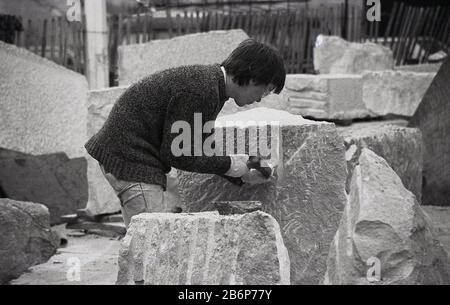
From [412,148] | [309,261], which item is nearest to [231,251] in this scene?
[309,261]

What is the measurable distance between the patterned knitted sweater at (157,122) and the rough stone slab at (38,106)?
262 centimetres

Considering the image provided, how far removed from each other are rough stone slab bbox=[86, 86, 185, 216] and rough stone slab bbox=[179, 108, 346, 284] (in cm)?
202

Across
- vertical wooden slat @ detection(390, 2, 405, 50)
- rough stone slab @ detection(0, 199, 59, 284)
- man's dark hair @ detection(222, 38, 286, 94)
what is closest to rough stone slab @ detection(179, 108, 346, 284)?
man's dark hair @ detection(222, 38, 286, 94)

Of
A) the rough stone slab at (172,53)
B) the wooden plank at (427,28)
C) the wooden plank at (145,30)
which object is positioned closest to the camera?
the rough stone slab at (172,53)

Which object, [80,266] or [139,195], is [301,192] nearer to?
[139,195]

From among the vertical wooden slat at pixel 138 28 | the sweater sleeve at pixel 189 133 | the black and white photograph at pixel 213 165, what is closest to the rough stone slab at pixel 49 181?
the black and white photograph at pixel 213 165

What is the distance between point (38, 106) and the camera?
5.93 metres

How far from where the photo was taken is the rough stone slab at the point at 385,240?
2553mm

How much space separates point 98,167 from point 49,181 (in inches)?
19.2

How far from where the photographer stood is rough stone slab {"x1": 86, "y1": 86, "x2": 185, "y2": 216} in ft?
17.7

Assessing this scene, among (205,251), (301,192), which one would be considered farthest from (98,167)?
(205,251)

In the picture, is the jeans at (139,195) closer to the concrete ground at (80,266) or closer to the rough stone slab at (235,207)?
the rough stone slab at (235,207)

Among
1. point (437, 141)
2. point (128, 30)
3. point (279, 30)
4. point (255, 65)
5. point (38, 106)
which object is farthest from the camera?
point (279, 30)

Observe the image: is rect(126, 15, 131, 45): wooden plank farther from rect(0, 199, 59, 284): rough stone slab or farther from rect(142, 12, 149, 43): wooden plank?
rect(0, 199, 59, 284): rough stone slab
